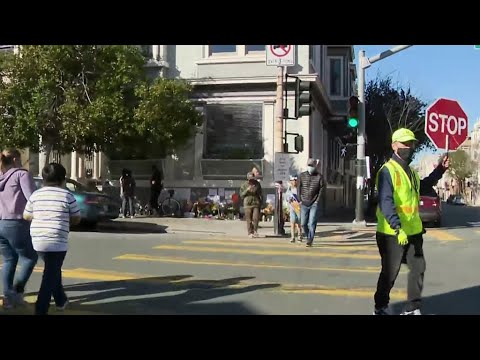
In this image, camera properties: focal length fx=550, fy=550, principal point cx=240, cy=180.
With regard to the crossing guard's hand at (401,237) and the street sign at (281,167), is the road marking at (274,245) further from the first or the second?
the crossing guard's hand at (401,237)

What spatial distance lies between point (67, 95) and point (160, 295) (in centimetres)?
1105

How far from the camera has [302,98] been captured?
43.1ft

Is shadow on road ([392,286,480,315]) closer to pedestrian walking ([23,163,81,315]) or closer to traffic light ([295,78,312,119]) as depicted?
pedestrian walking ([23,163,81,315])

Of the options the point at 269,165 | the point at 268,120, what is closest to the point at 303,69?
the point at 268,120

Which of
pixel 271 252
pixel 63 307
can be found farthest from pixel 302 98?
pixel 63 307

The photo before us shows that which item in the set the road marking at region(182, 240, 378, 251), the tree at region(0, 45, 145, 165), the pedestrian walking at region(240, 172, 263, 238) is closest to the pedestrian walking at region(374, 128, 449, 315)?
the road marking at region(182, 240, 378, 251)

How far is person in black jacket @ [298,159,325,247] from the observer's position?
11.3 m

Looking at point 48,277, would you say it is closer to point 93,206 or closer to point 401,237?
point 401,237

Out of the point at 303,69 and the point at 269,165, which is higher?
the point at 303,69

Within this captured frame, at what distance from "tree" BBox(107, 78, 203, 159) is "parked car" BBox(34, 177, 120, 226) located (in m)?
2.93
